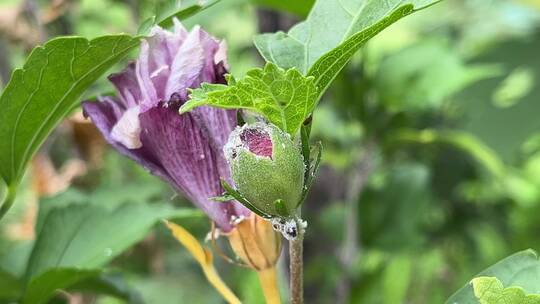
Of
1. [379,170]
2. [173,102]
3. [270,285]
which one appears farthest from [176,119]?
[379,170]

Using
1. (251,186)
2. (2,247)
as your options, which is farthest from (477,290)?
(2,247)

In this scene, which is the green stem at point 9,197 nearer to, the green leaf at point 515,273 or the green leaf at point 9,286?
the green leaf at point 9,286

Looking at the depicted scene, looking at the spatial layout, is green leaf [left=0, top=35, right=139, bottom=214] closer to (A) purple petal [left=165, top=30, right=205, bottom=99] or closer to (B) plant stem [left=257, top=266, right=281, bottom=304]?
(A) purple petal [left=165, top=30, right=205, bottom=99]

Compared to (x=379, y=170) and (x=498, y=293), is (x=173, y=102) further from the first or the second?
(x=379, y=170)

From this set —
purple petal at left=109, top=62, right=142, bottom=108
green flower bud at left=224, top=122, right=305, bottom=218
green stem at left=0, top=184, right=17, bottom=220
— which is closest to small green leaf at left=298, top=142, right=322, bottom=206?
green flower bud at left=224, top=122, right=305, bottom=218

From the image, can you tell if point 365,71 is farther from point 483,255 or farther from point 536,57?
point 483,255
